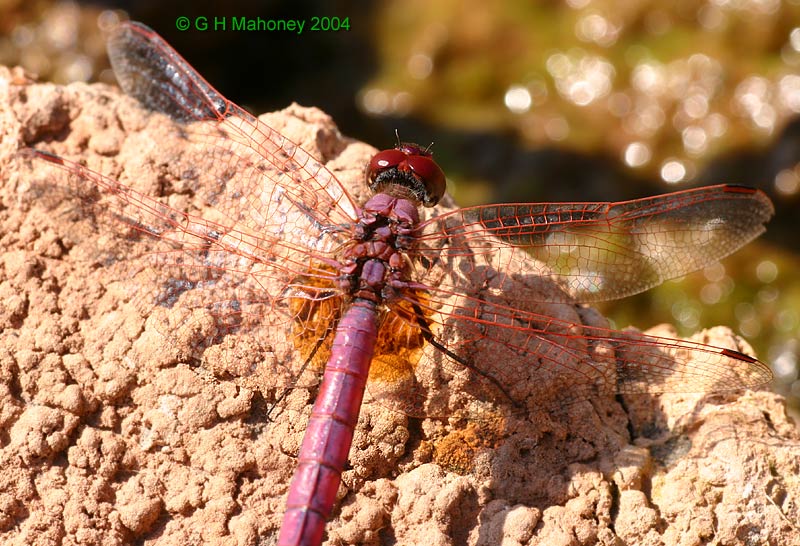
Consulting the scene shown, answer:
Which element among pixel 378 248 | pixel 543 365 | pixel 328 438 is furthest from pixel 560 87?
pixel 328 438

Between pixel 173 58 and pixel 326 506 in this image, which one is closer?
pixel 326 506

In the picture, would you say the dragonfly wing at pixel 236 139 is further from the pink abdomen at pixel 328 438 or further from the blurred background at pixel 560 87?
the blurred background at pixel 560 87

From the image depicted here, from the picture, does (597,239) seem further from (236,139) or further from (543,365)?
(236,139)

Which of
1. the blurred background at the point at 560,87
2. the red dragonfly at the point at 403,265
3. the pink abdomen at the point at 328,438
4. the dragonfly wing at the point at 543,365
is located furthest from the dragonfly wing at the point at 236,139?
the blurred background at the point at 560,87

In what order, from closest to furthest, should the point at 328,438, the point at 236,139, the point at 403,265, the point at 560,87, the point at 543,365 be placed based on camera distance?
the point at 328,438, the point at 543,365, the point at 403,265, the point at 236,139, the point at 560,87

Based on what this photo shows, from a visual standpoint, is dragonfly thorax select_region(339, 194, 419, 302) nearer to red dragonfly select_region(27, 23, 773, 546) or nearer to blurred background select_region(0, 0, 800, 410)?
red dragonfly select_region(27, 23, 773, 546)

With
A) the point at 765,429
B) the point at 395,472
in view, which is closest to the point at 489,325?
the point at 395,472

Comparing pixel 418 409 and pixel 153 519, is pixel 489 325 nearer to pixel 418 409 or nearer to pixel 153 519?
pixel 418 409
